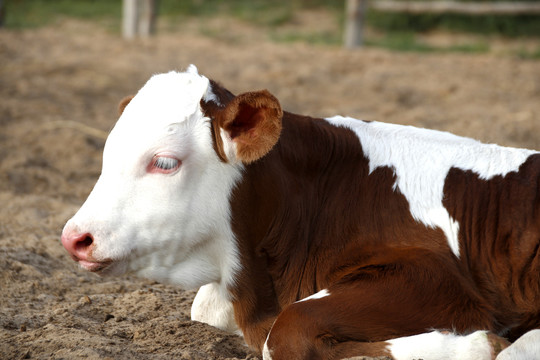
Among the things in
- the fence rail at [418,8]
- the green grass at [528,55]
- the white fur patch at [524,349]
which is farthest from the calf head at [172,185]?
the fence rail at [418,8]

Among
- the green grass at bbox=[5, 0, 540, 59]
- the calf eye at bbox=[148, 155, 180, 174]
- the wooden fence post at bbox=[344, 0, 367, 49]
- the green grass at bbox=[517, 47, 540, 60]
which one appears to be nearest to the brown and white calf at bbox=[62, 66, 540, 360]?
the calf eye at bbox=[148, 155, 180, 174]

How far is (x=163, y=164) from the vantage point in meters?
3.03

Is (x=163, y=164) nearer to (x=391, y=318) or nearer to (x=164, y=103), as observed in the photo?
(x=164, y=103)

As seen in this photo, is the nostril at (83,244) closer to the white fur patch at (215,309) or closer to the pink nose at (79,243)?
the pink nose at (79,243)

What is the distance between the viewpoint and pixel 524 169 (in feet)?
10.6

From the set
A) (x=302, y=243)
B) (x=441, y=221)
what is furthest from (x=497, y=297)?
(x=302, y=243)

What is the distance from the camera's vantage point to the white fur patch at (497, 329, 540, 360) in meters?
2.79

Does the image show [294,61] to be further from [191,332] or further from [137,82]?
[191,332]

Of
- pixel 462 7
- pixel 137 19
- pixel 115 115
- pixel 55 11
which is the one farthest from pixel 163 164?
pixel 55 11

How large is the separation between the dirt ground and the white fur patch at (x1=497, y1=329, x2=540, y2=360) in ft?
3.31

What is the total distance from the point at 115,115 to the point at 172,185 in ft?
16.7

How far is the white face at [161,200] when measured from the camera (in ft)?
9.77

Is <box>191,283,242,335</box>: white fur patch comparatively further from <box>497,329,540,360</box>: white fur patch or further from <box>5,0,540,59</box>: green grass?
<box>5,0,540,59</box>: green grass

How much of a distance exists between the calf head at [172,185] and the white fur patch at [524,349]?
1.06 meters
